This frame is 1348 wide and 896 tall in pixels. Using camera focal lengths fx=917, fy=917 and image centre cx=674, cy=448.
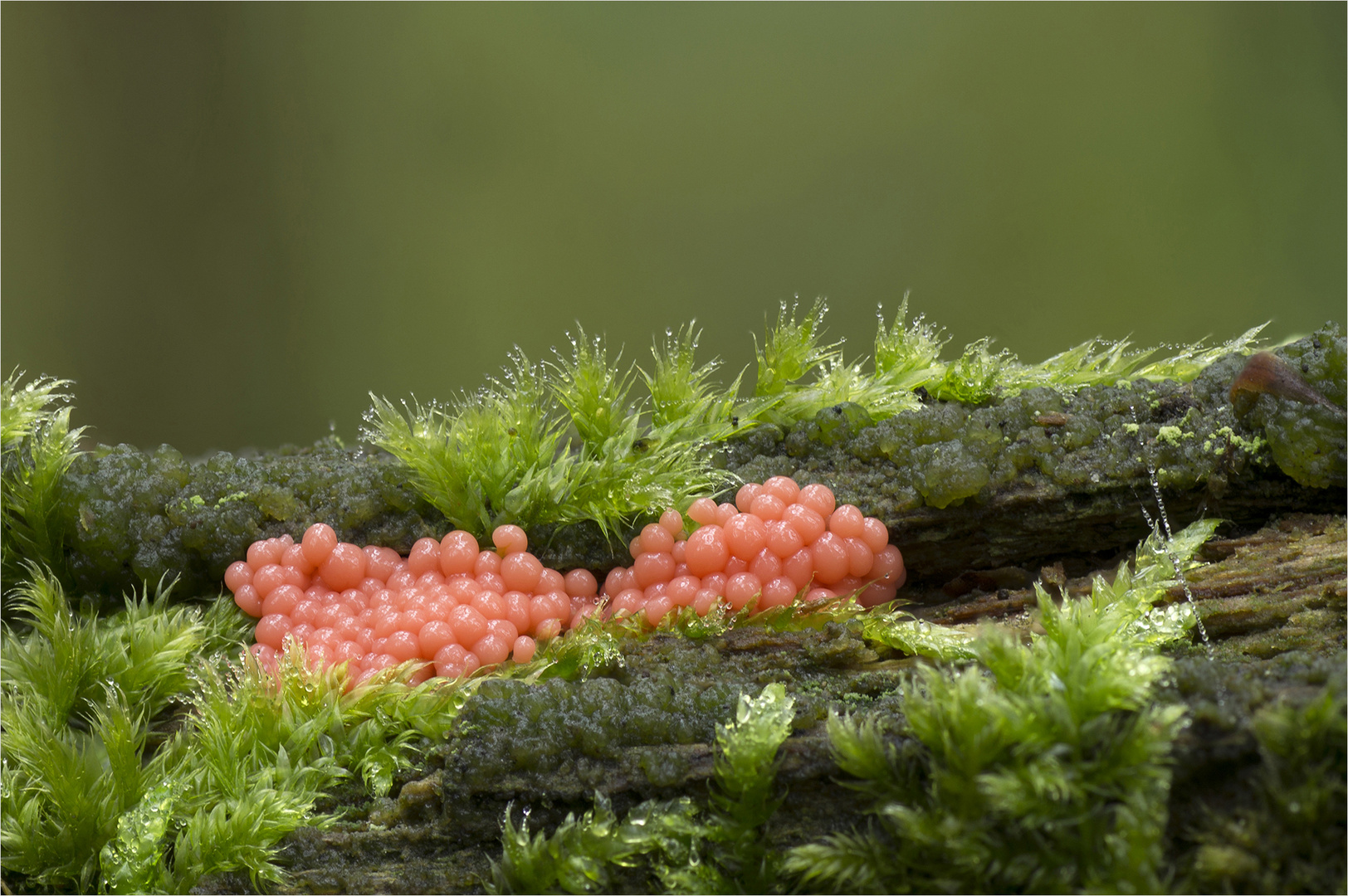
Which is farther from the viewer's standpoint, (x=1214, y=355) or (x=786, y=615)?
(x=1214, y=355)

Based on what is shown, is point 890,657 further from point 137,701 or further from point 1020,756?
point 137,701

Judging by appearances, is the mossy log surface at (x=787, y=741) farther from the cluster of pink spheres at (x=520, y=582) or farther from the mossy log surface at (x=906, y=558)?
the cluster of pink spheres at (x=520, y=582)

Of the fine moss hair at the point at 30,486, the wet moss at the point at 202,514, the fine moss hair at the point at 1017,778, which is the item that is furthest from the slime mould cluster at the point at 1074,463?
the fine moss hair at the point at 30,486

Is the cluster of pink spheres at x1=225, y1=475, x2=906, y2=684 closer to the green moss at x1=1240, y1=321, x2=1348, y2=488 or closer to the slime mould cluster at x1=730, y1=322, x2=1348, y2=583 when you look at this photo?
the slime mould cluster at x1=730, y1=322, x2=1348, y2=583

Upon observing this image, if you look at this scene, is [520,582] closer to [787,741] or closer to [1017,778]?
[787,741]

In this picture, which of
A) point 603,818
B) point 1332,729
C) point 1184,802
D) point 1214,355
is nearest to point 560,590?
point 603,818

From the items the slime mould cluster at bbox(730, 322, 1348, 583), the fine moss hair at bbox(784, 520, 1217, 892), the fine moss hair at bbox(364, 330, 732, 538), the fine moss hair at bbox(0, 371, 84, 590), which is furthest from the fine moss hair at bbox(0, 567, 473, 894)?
the slime mould cluster at bbox(730, 322, 1348, 583)

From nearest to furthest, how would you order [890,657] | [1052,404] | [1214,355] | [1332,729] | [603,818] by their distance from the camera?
[1332,729], [603,818], [890,657], [1052,404], [1214,355]
